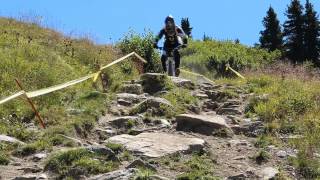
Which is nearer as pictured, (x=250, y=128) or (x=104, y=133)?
(x=104, y=133)

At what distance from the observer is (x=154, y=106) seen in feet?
42.2

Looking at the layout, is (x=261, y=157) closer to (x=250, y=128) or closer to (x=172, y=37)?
(x=250, y=128)

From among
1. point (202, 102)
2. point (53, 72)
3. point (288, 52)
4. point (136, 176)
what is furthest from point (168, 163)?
point (288, 52)

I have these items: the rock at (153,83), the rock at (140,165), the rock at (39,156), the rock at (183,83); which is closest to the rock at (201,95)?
the rock at (183,83)

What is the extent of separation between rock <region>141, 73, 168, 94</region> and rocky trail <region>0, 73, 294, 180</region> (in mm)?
24

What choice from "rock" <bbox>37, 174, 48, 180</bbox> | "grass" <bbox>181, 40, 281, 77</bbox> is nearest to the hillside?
"rock" <bbox>37, 174, 48, 180</bbox>

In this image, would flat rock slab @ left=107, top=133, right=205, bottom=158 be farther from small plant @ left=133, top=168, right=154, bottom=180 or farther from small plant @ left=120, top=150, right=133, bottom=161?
small plant @ left=133, top=168, right=154, bottom=180

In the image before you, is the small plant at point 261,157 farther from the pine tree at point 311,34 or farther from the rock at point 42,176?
the pine tree at point 311,34

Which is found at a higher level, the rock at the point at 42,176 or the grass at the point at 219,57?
the grass at the point at 219,57

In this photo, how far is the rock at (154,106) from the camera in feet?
41.4

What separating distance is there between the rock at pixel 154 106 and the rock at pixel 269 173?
12.2 feet

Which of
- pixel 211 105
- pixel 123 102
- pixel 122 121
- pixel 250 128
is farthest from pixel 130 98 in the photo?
pixel 250 128

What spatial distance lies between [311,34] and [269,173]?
127 ft

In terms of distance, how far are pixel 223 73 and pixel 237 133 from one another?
47.3 ft
